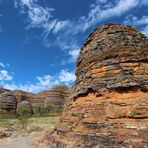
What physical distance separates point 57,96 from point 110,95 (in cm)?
6049

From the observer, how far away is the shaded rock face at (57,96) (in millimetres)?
71625

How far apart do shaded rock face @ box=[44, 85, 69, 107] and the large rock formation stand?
54094 millimetres

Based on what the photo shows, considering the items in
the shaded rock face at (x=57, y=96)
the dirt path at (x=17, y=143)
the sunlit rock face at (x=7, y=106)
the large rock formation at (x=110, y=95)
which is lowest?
the dirt path at (x=17, y=143)

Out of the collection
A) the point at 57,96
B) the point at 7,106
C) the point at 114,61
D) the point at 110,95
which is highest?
the point at 57,96

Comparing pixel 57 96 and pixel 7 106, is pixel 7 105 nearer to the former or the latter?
pixel 7 106

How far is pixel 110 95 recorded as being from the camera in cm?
1408

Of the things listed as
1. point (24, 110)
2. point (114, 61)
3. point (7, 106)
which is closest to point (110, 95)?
point (114, 61)

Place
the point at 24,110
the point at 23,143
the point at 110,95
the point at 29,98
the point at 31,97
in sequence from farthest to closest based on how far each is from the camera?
the point at 31,97 < the point at 29,98 < the point at 24,110 < the point at 23,143 < the point at 110,95

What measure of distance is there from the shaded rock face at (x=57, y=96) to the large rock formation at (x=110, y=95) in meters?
54.1

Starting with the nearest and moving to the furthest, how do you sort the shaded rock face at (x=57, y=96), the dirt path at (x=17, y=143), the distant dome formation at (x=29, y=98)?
the dirt path at (x=17, y=143) < the distant dome formation at (x=29, y=98) < the shaded rock face at (x=57, y=96)

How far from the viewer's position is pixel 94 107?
1427 centimetres

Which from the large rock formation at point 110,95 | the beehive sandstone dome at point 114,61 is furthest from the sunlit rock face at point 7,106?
the beehive sandstone dome at point 114,61

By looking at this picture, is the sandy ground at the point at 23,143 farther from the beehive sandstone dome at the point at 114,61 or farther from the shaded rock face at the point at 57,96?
the shaded rock face at the point at 57,96

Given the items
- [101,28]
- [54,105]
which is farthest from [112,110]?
[54,105]
